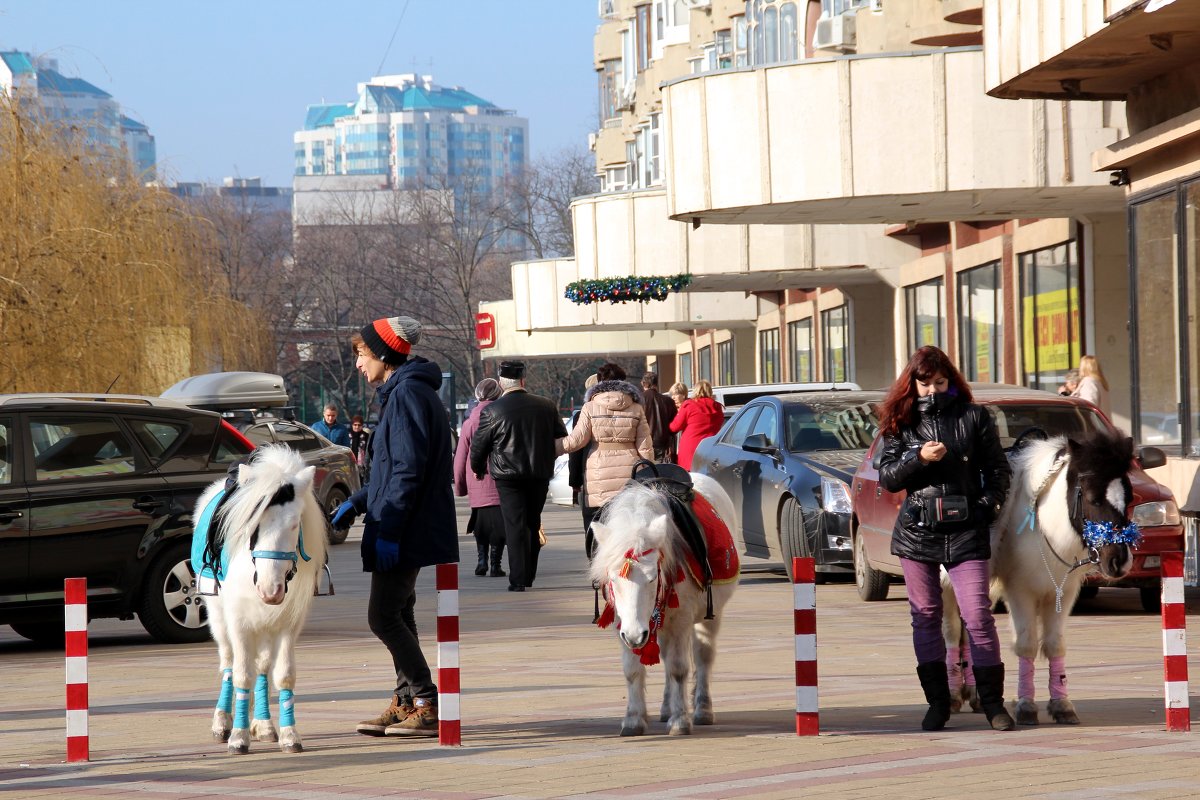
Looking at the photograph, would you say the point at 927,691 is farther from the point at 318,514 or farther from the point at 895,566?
the point at 895,566

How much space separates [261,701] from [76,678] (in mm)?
980

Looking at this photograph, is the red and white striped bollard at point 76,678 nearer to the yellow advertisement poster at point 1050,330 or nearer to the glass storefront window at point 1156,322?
the glass storefront window at point 1156,322

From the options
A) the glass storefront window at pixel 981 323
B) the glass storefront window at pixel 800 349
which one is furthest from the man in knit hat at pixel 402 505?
the glass storefront window at pixel 800 349

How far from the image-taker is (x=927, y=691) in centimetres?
930

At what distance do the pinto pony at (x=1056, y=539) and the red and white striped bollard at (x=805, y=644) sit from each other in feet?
3.30

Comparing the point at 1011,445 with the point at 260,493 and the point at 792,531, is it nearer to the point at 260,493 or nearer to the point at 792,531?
the point at 792,531

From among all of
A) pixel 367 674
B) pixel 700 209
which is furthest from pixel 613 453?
pixel 700 209

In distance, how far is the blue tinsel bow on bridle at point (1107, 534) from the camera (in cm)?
916

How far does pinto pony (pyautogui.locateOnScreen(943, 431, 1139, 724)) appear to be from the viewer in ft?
30.3

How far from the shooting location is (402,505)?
9.20 m

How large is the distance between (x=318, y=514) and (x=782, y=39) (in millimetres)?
32531

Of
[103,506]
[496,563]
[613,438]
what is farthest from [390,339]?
[496,563]

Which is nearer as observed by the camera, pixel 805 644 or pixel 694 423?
pixel 805 644

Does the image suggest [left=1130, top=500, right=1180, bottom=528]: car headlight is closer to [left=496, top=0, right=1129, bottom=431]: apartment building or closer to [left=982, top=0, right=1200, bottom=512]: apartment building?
[left=982, top=0, right=1200, bottom=512]: apartment building
